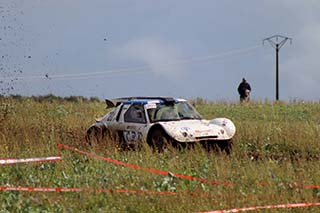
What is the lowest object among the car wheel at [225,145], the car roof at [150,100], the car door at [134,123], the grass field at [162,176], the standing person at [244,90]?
the grass field at [162,176]

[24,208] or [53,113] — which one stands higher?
[53,113]

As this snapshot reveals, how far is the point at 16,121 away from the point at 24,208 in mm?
13466

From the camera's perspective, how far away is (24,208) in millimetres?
9062

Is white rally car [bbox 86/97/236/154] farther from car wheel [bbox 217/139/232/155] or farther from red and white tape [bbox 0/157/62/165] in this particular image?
red and white tape [bbox 0/157/62/165]

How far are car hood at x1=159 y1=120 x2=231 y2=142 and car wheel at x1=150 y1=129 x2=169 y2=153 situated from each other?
0.48 feet

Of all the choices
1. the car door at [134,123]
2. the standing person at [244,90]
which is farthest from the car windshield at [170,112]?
the standing person at [244,90]

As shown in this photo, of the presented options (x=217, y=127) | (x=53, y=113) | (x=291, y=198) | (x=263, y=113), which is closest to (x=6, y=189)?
(x=291, y=198)

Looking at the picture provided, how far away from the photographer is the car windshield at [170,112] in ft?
58.2

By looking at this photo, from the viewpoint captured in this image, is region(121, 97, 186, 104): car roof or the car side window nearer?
the car side window

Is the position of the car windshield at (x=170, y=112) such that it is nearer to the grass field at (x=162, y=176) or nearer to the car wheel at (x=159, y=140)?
the car wheel at (x=159, y=140)

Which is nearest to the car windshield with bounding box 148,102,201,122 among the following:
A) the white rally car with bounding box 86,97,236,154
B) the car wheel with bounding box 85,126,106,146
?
the white rally car with bounding box 86,97,236,154

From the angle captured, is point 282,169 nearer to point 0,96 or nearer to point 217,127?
point 217,127

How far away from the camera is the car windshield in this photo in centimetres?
1775

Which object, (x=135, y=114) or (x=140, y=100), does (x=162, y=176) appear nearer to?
(x=135, y=114)
